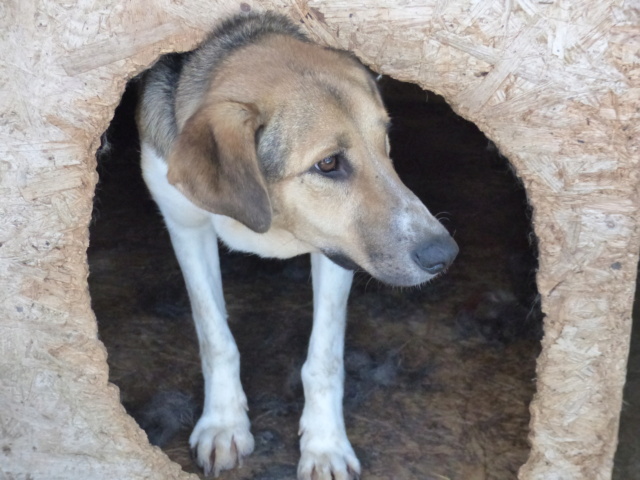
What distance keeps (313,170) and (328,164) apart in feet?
0.18

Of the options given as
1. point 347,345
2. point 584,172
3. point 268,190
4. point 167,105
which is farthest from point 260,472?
point 584,172

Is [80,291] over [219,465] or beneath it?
over

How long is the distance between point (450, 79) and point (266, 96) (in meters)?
0.64

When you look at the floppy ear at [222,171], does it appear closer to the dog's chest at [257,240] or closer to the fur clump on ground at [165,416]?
the dog's chest at [257,240]

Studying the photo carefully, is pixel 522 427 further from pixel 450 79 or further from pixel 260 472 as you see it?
pixel 450 79

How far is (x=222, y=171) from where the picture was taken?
266cm

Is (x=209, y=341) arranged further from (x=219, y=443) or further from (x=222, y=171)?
(x=222, y=171)

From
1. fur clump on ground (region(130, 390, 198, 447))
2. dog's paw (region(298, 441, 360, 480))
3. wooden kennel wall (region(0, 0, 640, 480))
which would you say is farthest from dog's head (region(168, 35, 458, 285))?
fur clump on ground (region(130, 390, 198, 447))

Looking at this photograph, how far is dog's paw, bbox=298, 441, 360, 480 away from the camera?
128 inches

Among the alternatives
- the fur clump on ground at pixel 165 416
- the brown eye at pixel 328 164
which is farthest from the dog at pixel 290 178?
the fur clump on ground at pixel 165 416

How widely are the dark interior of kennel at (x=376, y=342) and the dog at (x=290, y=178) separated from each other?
242mm

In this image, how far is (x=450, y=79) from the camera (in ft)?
8.63

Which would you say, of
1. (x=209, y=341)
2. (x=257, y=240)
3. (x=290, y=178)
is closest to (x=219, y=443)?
(x=209, y=341)

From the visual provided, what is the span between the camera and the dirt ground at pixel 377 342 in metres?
3.51
